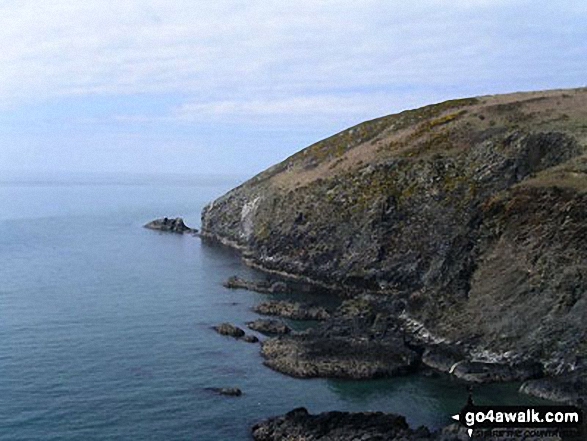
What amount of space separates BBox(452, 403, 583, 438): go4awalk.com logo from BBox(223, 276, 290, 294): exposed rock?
57757 millimetres

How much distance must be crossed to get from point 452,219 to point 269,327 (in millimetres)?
35422

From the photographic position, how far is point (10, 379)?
61.5 m

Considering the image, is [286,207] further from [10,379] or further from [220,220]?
[10,379]

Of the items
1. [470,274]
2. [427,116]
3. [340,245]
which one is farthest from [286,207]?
[470,274]

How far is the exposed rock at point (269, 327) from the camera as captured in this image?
80000 mm

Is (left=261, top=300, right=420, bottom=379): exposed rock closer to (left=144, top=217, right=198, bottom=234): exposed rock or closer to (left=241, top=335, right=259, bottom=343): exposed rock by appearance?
(left=241, top=335, right=259, bottom=343): exposed rock

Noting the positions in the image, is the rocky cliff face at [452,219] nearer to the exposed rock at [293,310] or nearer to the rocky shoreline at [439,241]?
the rocky shoreline at [439,241]

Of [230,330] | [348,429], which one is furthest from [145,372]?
[348,429]

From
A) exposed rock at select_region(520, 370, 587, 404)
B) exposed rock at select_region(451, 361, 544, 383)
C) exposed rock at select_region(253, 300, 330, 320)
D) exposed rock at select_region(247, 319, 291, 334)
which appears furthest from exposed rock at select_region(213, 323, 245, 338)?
exposed rock at select_region(520, 370, 587, 404)

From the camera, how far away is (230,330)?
78688mm

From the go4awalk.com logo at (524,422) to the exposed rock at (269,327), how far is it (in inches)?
1405

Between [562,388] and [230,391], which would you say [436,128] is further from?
[230,391]

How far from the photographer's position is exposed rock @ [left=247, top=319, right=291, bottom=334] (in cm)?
8000

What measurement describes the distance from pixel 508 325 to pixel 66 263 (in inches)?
3397
